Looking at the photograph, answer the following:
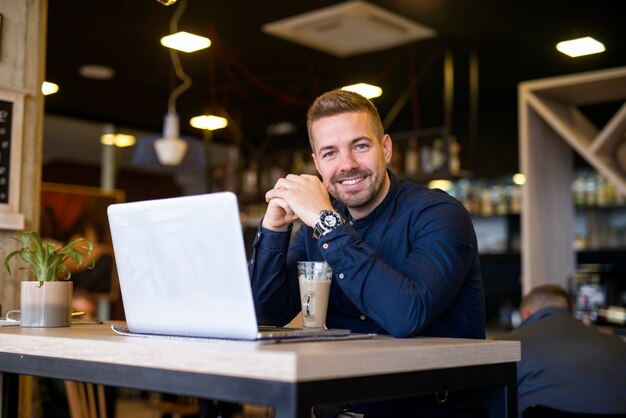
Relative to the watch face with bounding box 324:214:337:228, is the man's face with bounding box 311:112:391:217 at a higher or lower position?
higher

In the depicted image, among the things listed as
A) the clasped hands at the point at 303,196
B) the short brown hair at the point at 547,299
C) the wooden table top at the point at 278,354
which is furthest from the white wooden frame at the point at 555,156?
the wooden table top at the point at 278,354

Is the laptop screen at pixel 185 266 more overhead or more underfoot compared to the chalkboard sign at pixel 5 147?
more underfoot

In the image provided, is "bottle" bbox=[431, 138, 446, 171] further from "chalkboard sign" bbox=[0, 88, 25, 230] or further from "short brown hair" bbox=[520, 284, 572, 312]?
"chalkboard sign" bbox=[0, 88, 25, 230]

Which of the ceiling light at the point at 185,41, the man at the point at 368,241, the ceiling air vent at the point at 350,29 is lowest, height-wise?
the man at the point at 368,241

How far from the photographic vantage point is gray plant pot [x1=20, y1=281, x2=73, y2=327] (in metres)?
2.00

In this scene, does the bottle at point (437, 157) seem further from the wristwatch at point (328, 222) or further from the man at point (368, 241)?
the wristwatch at point (328, 222)

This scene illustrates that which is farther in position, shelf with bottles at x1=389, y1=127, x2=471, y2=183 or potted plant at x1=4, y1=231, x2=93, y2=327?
shelf with bottles at x1=389, y1=127, x2=471, y2=183

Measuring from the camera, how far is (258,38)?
5816 millimetres

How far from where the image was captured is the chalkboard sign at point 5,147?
2889mm

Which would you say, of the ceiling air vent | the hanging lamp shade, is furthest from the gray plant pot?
the hanging lamp shade

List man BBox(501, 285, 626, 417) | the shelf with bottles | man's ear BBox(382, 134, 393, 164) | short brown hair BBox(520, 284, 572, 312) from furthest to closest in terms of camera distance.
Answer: the shelf with bottles → short brown hair BBox(520, 284, 572, 312) → man BBox(501, 285, 626, 417) → man's ear BBox(382, 134, 393, 164)

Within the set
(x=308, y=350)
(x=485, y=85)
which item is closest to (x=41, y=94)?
(x=308, y=350)

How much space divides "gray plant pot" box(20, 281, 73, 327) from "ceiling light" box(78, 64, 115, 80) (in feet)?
16.0

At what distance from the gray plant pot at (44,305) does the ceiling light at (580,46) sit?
13.0 feet
